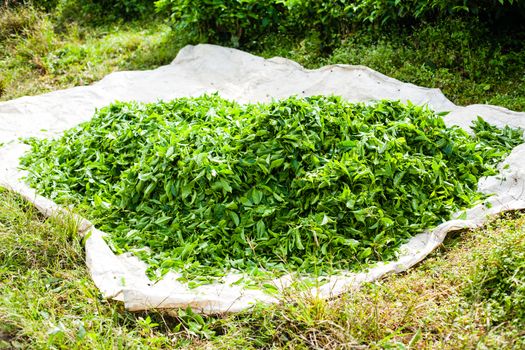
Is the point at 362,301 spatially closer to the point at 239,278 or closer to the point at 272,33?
the point at 239,278

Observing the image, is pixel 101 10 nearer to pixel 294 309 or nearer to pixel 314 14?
pixel 314 14

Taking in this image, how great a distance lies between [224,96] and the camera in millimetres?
4660

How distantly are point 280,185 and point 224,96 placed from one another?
1.89m

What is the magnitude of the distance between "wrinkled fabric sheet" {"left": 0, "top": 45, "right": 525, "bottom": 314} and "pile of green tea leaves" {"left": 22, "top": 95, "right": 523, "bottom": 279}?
10cm

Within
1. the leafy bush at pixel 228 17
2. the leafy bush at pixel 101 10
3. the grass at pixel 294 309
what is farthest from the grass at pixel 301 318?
the leafy bush at pixel 101 10

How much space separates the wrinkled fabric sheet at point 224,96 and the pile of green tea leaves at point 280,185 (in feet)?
0.34

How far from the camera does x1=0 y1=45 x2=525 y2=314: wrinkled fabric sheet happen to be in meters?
2.50

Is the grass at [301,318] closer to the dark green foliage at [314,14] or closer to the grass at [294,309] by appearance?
the grass at [294,309]

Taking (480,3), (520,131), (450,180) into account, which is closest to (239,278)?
(450,180)

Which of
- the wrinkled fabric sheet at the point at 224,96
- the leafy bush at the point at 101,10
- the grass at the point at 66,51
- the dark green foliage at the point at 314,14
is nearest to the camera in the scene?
the wrinkled fabric sheet at the point at 224,96

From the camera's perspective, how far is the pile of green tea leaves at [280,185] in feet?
9.07

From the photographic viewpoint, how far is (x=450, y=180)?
317cm

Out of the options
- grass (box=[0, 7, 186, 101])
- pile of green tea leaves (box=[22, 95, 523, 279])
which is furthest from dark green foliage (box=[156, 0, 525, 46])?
pile of green tea leaves (box=[22, 95, 523, 279])

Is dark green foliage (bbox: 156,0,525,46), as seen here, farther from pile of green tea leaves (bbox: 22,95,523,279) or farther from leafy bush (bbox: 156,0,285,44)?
pile of green tea leaves (bbox: 22,95,523,279)
